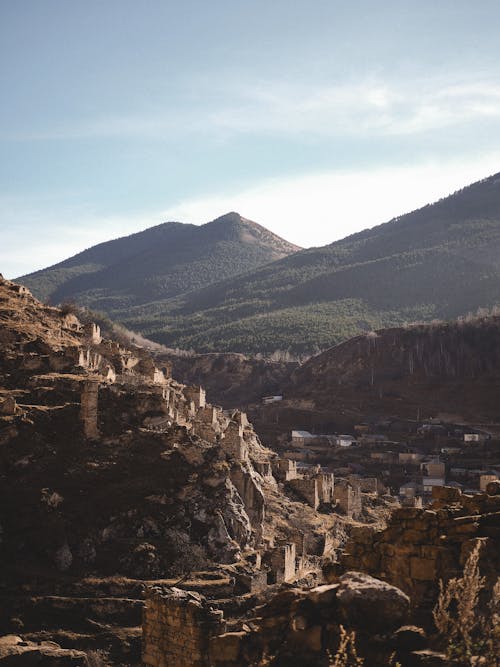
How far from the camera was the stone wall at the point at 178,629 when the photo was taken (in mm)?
17266

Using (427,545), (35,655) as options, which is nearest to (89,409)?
(35,655)

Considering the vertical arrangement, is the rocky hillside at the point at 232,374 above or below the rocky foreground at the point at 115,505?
above

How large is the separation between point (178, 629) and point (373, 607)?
651 centimetres

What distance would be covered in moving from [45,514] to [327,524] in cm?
2174

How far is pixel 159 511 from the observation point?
51469mm

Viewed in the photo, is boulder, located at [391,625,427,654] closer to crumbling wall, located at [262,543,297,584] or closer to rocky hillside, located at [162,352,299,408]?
crumbling wall, located at [262,543,297,584]

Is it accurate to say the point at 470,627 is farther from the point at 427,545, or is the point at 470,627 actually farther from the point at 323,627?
the point at 427,545

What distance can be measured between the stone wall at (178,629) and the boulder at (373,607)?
537 centimetres

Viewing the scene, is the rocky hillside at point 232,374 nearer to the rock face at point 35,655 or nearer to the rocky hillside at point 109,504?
the rocky hillside at point 109,504

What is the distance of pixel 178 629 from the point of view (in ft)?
58.4

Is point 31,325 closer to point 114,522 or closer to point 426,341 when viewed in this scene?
point 114,522

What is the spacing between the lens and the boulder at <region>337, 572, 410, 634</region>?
477 inches

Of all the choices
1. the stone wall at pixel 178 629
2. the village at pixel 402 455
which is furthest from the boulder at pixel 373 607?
the village at pixel 402 455

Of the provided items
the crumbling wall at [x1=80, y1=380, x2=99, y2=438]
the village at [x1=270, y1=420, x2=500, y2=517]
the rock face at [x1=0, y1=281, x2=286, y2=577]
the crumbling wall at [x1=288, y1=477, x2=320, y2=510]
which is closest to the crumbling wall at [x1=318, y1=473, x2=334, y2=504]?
the crumbling wall at [x1=288, y1=477, x2=320, y2=510]
